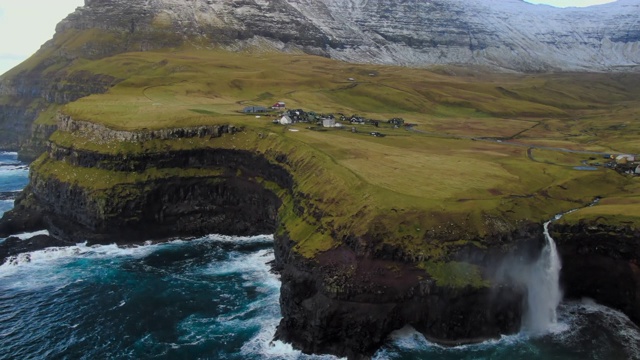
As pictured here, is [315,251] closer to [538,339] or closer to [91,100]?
[538,339]

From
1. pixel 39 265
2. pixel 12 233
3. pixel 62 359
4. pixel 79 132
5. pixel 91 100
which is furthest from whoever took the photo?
pixel 91 100

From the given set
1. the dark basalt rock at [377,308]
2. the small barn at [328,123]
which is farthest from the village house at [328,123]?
the dark basalt rock at [377,308]

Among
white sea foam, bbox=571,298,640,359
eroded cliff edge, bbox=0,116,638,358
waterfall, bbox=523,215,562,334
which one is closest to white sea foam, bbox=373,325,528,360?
eroded cliff edge, bbox=0,116,638,358

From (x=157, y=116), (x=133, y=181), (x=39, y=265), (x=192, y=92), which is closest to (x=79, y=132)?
(x=157, y=116)

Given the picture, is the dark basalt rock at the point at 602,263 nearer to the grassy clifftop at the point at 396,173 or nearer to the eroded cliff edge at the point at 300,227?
the eroded cliff edge at the point at 300,227

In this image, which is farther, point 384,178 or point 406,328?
point 384,178

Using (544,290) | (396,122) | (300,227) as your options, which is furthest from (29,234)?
(396,122)
